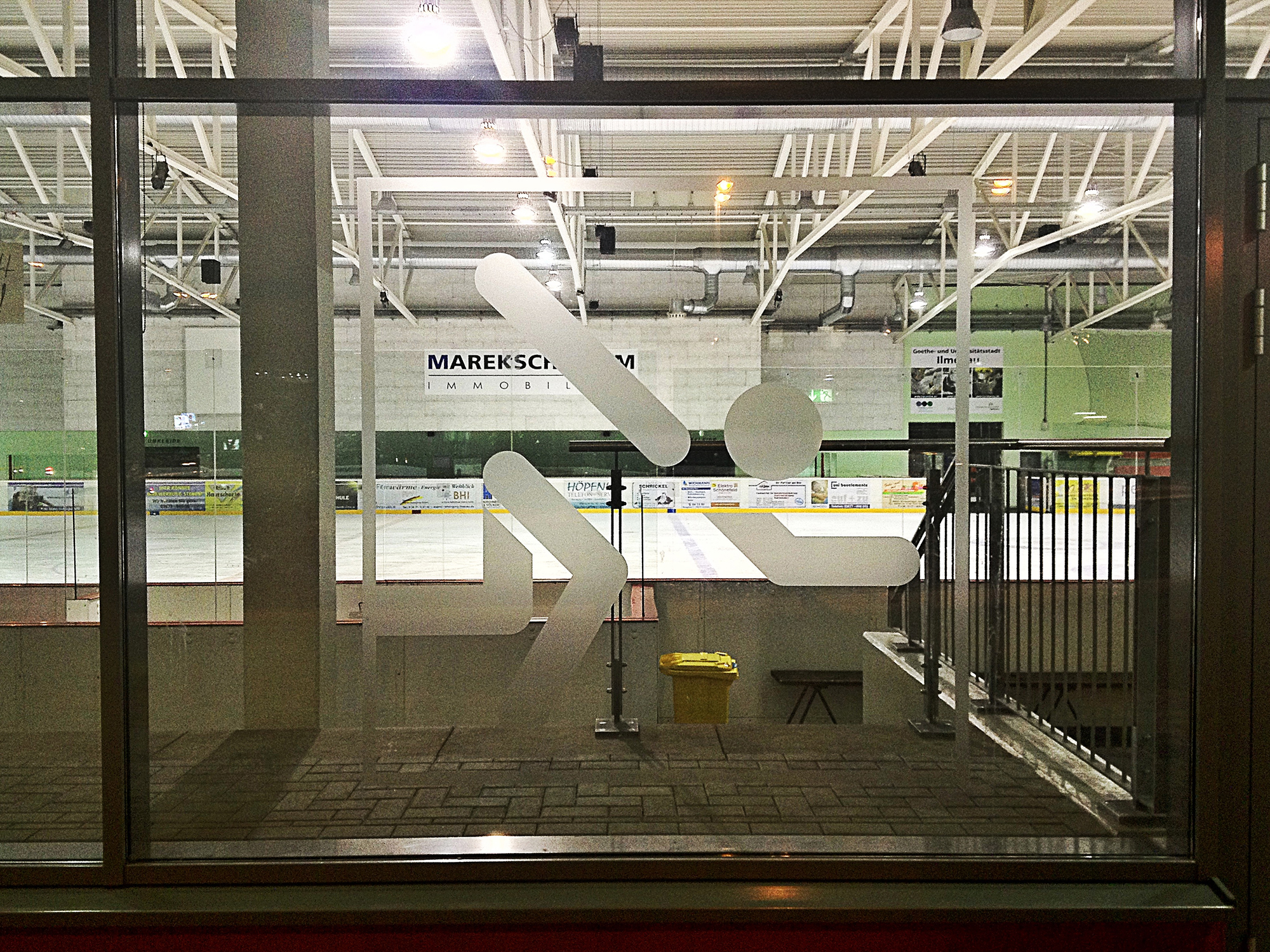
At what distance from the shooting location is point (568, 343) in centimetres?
306

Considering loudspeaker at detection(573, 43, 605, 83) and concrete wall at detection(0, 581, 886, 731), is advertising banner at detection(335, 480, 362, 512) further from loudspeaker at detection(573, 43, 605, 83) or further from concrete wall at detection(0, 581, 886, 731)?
loudspeaker at detection(573, 43, 605, 83)

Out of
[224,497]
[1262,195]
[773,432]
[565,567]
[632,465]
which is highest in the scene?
[1262,195]

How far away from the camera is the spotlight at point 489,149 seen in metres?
3.03

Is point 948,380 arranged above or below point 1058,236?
below

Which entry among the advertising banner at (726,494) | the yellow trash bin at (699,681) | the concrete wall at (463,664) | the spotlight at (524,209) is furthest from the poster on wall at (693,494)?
the spotlight at (524,209)

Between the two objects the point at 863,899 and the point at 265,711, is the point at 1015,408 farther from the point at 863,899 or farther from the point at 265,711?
the point at 265,711

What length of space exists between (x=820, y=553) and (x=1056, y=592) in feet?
3.89

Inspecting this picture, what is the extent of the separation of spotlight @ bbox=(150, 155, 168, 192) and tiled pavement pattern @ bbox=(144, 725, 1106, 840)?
1890 millimetres

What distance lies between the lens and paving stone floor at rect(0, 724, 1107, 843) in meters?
3.02

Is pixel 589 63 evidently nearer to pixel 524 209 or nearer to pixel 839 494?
pixel 524 209

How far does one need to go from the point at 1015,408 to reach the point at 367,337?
228cm

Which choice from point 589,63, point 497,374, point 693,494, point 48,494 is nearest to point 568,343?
point 497,374

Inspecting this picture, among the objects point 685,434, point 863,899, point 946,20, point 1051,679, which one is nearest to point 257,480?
point 685,434

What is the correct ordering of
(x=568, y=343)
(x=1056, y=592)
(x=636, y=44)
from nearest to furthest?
(x=568, y=343), (x=636, y=44), (x=1056, y=592)
